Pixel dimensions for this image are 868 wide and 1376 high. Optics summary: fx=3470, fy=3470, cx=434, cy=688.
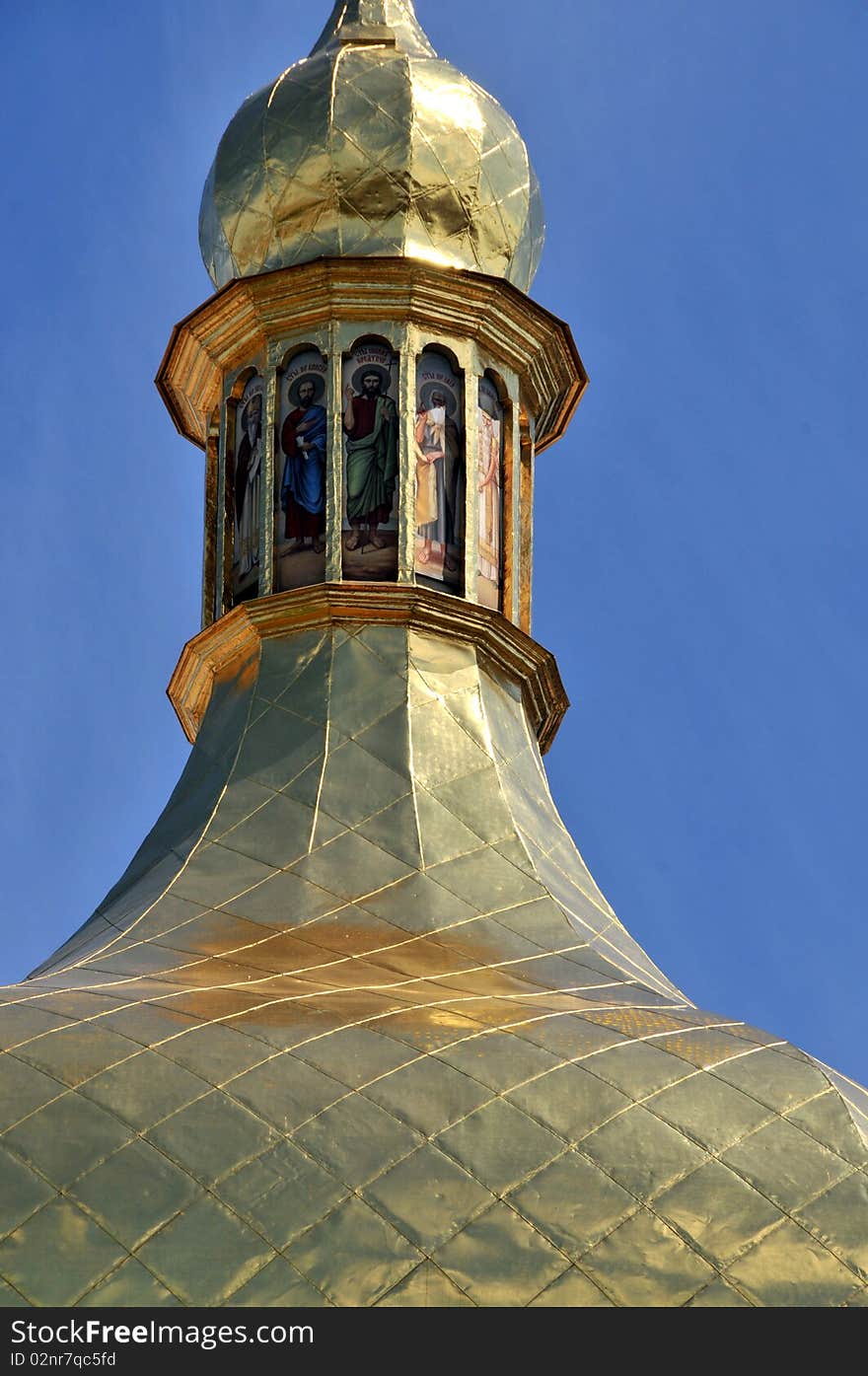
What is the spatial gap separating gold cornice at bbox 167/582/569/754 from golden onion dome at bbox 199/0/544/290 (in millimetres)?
2433

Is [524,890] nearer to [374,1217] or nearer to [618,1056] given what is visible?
[618,1056]

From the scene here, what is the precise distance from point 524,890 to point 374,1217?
400 cm

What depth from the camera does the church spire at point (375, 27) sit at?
23.8m

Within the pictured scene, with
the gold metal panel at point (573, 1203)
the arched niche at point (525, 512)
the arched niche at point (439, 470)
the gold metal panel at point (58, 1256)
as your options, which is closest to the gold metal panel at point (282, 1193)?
the gold metal panel at point (58, 1256)

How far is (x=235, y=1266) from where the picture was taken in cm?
1614

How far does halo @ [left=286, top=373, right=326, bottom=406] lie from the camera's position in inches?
878

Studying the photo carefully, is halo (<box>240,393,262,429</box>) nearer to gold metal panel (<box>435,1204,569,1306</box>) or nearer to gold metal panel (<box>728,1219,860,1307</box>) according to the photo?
gold metal panel (<box>435,1204,569,1306</box>)

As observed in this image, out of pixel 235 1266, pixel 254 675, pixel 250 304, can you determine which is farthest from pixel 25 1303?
pixel 250 304

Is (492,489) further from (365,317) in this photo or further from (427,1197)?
(427,1197)

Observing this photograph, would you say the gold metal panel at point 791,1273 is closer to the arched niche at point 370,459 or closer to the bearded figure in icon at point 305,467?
the arched niche at point 370,459

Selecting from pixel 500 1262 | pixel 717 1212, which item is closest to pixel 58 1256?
pixel 500 1262

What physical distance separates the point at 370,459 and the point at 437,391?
750 millimetres

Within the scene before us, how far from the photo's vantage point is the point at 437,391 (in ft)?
73.5
